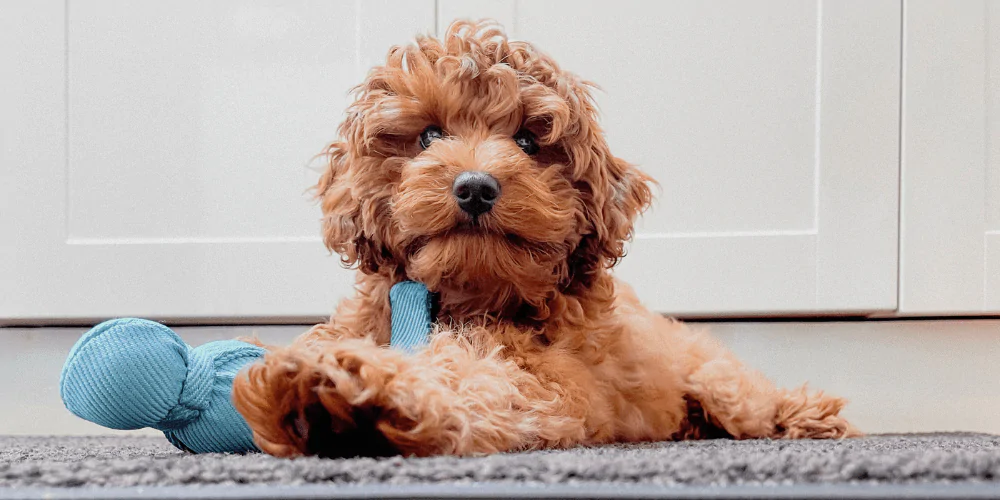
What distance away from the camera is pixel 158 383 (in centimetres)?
117

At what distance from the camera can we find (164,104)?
2.29 metres

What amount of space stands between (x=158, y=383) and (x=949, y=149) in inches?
76.0

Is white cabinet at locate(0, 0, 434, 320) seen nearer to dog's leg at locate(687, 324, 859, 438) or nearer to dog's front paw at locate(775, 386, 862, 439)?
dog's leg at locate(687, 324, 859, 438)

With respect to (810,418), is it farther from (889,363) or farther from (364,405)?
(364,405)

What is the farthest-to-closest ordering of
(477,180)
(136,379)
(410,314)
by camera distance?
1. (410,314)
2. (477,180)
3. (136,379)

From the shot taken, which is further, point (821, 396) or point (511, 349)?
point (821, 396)

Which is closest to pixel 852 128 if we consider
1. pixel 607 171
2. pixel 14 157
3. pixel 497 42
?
pixel 607 171

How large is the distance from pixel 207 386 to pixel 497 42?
684 mm

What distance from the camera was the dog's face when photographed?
1.30 m

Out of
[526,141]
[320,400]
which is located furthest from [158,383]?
[526,141]

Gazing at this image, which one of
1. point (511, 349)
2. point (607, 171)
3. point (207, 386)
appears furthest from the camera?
point (607, 171)

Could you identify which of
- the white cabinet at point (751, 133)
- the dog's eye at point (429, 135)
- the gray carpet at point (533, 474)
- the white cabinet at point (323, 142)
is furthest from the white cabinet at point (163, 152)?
the gray carpet at point (533, 474)

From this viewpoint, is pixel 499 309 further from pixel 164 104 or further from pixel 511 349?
pixel 164 104

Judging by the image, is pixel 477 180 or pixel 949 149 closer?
pixel 477 180
